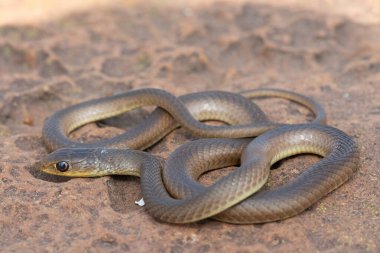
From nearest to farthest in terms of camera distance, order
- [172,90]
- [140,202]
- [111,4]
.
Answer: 1. [140,202]
2. [172,90]
3. [111,4]

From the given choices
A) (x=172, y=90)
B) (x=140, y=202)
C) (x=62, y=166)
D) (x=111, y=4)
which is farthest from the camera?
(x=111, y=4)

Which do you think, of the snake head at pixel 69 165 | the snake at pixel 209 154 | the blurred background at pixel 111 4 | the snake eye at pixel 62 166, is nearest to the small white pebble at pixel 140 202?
the snake at pixel 209 154

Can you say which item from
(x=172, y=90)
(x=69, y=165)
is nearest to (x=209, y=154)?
(x=69, y=165)

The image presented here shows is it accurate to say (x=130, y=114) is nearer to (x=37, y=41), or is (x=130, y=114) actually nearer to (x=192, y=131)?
(x=192, y=131)

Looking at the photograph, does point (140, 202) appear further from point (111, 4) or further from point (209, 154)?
point (111, 4)

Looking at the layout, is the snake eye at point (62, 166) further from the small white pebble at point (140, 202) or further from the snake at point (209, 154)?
the small white pebble at point (140, 202)
